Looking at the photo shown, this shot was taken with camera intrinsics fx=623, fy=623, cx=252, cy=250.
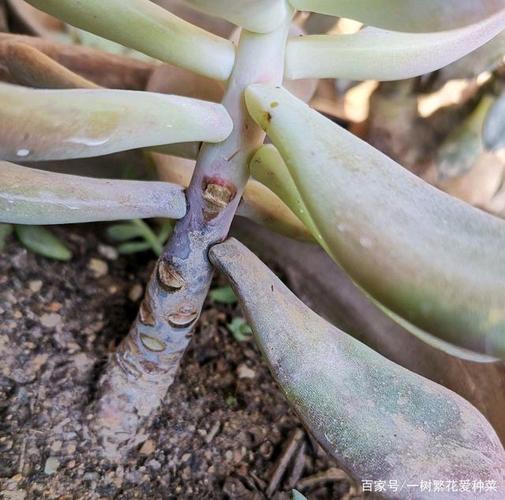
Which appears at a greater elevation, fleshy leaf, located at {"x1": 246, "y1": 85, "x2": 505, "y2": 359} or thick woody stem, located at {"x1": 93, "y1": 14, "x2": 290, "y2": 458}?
fleshy leaf, located at {"x1": 246, "y1": 85, "x2": 505, "y2": 359}

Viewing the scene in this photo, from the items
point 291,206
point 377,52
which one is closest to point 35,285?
point 291,206

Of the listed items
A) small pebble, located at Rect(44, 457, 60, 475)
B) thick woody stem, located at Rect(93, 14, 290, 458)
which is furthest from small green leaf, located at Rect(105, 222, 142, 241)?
small pebble, located at Rect(44, 457, 60, 475)

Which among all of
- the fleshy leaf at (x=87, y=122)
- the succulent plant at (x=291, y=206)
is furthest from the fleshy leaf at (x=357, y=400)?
the fleshy leaf at (x=87, y=122)

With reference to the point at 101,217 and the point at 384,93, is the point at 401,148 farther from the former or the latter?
the point at 101,217

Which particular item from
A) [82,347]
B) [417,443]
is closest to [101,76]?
[82,347]

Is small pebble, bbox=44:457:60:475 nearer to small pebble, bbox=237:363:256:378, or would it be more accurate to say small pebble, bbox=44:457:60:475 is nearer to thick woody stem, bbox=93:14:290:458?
thick woody stem, bbox=93:14:290:458

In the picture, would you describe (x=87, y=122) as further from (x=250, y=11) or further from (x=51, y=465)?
(x=51, y=465)
